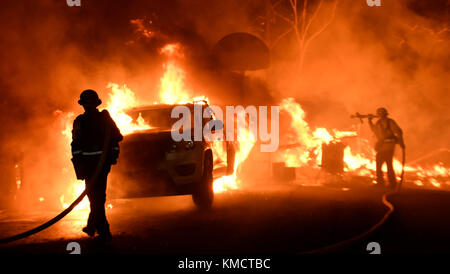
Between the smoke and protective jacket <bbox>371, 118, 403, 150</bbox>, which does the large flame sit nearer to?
the smoke

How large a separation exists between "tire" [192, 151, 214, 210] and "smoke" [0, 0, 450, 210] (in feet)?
11.0

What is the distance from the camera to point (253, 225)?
22.6ft

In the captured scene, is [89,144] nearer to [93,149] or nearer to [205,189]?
[93,149]

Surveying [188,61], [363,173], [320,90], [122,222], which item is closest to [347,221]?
[122,222]

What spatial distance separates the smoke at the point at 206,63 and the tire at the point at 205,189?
11.0 feet

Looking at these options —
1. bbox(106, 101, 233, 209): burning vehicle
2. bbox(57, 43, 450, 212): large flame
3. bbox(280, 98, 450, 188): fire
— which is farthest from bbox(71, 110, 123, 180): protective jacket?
bbox(280, 98, 450, 188): fire

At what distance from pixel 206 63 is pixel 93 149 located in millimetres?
11924

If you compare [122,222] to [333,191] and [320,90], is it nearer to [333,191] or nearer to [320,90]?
[333,191]

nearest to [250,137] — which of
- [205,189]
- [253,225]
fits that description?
[205,189]

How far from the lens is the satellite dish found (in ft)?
51.6

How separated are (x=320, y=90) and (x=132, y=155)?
2045cm

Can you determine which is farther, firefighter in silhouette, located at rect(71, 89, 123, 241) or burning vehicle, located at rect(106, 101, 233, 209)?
burning vehicle, located at rect(106, 101, 233, 209)

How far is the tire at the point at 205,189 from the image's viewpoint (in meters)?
7.98

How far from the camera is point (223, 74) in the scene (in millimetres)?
17875
